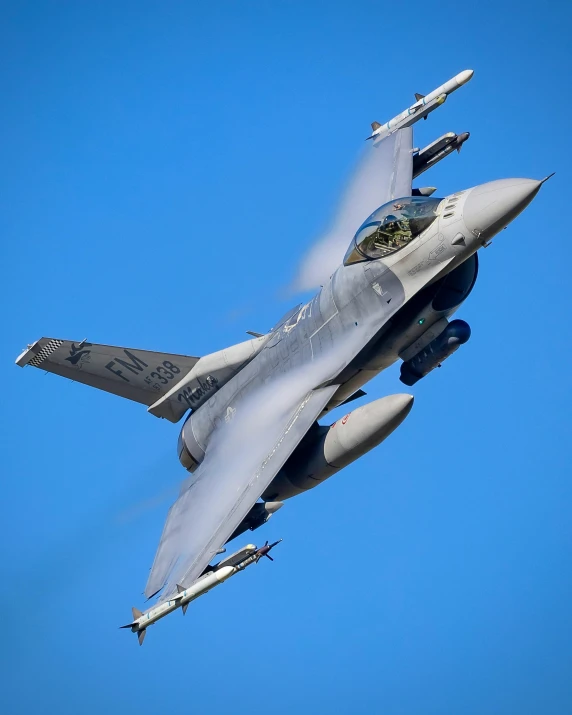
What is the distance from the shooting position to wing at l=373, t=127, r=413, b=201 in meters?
A: 32.7

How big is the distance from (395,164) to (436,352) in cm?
886

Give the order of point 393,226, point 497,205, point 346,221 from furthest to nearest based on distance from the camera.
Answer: point 346,221 < point 393,226 < point 497,205

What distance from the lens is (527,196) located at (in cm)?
2545

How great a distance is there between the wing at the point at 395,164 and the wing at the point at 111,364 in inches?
294

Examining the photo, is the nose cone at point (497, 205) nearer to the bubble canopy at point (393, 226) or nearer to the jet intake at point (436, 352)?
the bubble canopy at point (393, 226)

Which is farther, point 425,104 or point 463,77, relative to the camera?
point 425,104

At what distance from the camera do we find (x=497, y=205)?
2564 cm

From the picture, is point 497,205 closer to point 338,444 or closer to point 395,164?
point 338,444

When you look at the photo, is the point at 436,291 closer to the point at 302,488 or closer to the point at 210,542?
the point at 302,488

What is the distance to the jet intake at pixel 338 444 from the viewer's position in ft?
86.0

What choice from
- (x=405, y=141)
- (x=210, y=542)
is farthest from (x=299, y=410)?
(x=405, y=141)

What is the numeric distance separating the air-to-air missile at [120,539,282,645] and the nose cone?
27.9ft

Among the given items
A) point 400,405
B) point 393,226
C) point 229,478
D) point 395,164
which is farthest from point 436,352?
point 395,164

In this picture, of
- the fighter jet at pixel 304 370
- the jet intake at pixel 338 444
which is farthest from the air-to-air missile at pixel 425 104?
the jet intake at pixel 338 444
